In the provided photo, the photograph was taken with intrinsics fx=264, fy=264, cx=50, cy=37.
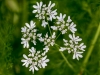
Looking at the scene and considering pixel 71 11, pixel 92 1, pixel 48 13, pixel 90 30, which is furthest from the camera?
pixel 90 30

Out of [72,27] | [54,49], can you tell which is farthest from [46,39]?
[54,49]

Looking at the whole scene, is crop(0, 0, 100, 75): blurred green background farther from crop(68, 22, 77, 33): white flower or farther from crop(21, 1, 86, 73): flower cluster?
crop(68, 22, 77, 33): white flower

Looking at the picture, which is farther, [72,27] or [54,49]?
[54,49]

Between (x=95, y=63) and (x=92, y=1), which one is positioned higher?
(x=92, y=1)

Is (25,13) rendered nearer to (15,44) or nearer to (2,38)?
(15,44)

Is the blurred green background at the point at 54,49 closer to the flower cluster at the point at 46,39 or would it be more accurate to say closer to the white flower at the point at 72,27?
the flower cluster at the point at 46,39

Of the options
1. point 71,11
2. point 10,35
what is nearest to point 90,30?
point 71,11

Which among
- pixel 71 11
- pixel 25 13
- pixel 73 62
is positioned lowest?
pixel 73 62

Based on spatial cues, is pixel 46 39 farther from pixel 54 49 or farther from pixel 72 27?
pixel 54 49
